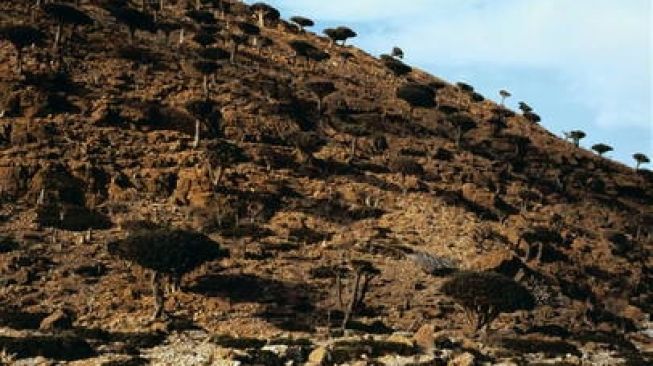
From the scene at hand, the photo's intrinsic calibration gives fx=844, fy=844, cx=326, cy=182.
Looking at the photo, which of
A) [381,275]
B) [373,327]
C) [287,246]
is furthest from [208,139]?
[373,327]

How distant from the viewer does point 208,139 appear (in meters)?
84.9

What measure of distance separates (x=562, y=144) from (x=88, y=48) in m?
67.5

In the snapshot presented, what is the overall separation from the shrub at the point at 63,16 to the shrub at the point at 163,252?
40.5m

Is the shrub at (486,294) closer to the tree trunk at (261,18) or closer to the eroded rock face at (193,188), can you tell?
the eroded rock face at (193,188)

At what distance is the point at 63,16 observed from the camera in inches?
3546

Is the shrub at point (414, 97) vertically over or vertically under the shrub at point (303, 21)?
under

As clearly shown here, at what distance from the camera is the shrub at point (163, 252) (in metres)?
56.1

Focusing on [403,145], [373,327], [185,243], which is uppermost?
[403,145]

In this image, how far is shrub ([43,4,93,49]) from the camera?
89181 millimetres

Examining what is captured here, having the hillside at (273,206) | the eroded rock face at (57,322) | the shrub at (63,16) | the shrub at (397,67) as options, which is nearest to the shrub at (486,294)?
the hillside at (273,206)

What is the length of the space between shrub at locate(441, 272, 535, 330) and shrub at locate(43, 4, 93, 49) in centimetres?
5406

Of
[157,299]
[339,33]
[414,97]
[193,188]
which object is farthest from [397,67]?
[157,299]

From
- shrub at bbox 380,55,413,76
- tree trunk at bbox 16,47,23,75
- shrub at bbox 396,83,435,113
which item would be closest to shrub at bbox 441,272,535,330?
shrub at bbox 396,83,435,113

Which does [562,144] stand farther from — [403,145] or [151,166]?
[151,166]
